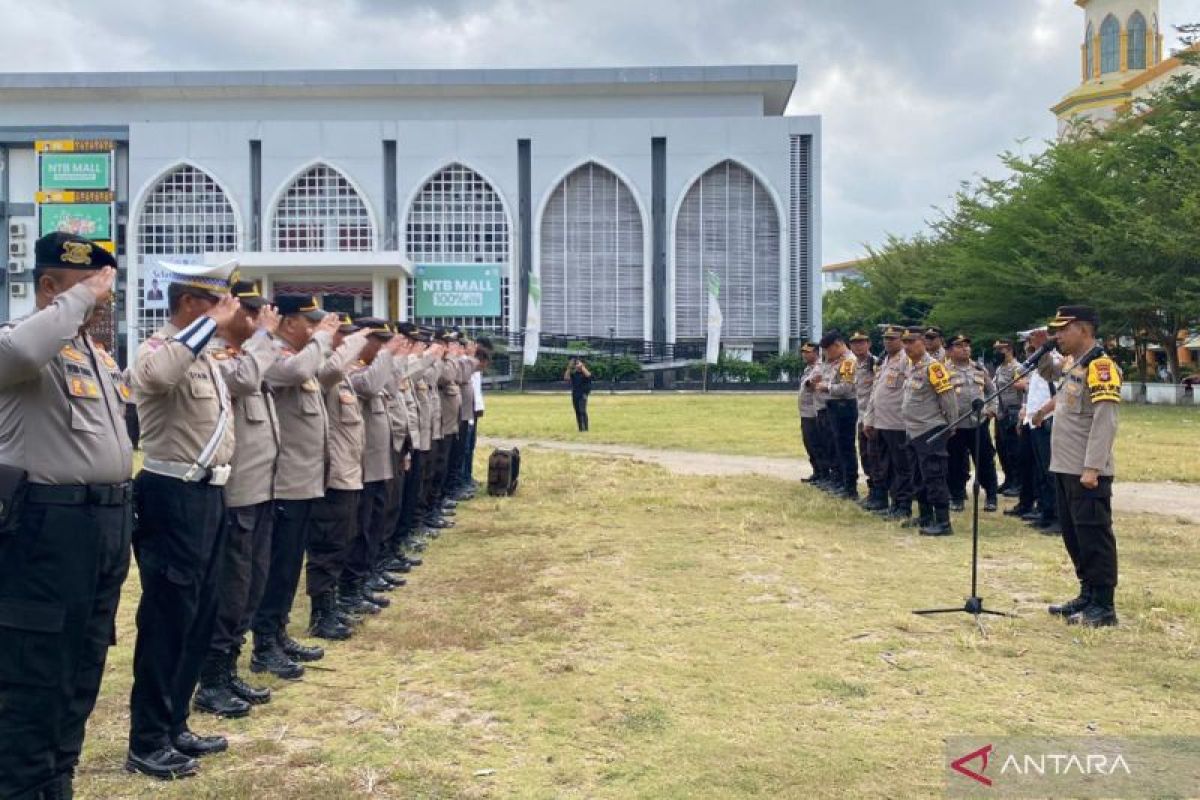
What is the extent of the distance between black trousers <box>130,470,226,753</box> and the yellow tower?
159 feet

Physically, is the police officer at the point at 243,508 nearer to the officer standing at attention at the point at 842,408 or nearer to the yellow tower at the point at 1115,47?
the officer standing at attention at the point at 842,408

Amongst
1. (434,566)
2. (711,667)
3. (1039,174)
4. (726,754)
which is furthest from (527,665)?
(1039,174)

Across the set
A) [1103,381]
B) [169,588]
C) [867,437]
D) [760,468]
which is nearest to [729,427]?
[760,468]

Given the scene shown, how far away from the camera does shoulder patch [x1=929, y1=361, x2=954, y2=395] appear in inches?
345

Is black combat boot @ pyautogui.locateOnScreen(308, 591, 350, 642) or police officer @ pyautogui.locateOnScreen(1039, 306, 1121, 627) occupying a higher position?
police officer @ pyautogui.locateOnScreen(1039, 306, 1121, 627)

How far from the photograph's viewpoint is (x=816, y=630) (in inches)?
212

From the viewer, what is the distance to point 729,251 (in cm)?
4525

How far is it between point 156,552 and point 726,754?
7.39 feet

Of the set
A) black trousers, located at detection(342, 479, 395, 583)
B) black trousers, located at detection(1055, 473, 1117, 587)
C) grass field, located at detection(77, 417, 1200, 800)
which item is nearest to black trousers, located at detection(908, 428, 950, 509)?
grass field, located at detection(77, 417, 1200, 800)

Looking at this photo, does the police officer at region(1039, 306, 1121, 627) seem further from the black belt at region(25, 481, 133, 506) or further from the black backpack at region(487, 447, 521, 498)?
the black backpack at region(487, 447, 521, 498)

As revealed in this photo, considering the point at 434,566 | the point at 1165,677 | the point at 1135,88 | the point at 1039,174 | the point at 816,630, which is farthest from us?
the point at 1135,88

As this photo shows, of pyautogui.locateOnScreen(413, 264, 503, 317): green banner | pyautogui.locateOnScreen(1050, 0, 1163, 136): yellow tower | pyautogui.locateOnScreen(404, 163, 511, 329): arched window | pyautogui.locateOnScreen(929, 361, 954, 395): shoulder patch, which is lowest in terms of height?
pyautogui.locateOnScreen(929, 361, 954, 395): shoulder patch

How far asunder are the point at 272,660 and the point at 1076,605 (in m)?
4.49

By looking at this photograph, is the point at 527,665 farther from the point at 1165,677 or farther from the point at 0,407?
the point at 1165,677
